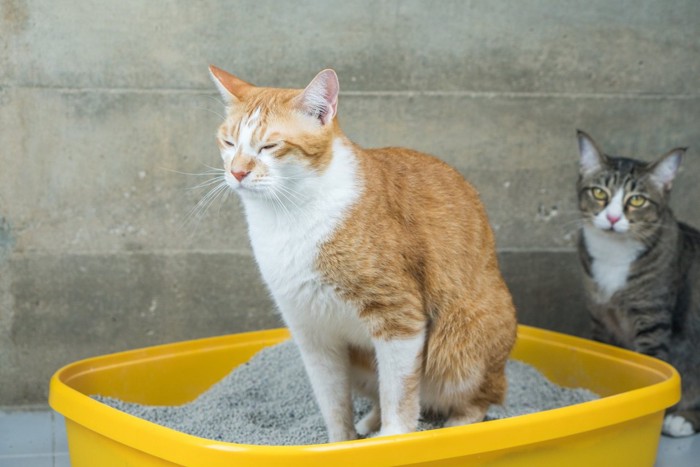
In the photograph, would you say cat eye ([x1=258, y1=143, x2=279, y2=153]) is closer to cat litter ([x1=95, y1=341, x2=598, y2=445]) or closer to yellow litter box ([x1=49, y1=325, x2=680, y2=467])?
yellow litter box ([x1=49, y1=325, x2=680, y2=467])

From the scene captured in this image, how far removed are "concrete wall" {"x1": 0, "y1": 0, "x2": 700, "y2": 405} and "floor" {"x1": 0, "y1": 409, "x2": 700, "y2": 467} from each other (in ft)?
0.37

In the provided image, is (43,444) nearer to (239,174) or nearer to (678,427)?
(239,174)

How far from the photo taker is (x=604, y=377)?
92.0 inches

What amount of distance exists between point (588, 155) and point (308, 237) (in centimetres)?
116

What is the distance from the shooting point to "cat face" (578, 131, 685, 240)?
92.4 inches

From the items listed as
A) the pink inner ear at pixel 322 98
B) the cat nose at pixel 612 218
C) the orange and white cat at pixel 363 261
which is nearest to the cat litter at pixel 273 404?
the orange and white cat at pixel 363 261

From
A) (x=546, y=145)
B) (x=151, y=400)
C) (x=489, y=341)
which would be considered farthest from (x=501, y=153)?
(x=151, y=400)

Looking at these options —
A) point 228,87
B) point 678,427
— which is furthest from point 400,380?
point 678,427

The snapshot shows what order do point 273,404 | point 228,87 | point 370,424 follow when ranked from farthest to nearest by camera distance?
1. point 273,404
2. point 370,424
3. point 228,87

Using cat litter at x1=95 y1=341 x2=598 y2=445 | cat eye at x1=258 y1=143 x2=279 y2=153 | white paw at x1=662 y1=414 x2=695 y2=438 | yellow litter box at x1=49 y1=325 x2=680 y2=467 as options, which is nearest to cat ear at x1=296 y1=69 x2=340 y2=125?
cat eye at x1=258 y1=143 x2=279 y2=153

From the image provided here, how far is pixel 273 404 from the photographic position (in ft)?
7.30

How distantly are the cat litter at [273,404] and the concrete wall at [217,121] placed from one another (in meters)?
0.33

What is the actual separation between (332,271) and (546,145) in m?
1.27

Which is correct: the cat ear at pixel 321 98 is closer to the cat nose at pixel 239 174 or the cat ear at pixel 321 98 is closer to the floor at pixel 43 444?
the cat nose at pixel 239 174
